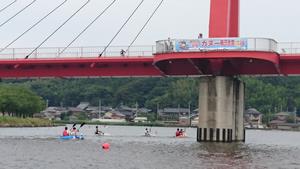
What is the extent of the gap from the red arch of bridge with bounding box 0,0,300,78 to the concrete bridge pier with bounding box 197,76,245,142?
1.84 metres

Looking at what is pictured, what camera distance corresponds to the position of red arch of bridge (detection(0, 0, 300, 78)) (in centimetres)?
7006

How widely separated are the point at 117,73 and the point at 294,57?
21.3 m

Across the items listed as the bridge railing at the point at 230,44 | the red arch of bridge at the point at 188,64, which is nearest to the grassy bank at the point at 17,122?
the red arch of bridge at the point at 188,64

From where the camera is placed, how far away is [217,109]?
2884 inches

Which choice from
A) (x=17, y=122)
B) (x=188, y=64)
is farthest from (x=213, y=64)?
(x=17, y=122)

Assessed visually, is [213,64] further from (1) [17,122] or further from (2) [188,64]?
(1) [17,122]

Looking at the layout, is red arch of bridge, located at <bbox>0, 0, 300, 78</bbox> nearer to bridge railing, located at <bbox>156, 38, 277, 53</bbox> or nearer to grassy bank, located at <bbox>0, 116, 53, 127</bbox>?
bridge railing, located at <bbox>156, 38, 277, 53</bbox>

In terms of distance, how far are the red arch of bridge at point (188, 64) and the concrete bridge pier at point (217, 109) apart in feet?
6.05

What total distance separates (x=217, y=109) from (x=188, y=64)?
7.39 m

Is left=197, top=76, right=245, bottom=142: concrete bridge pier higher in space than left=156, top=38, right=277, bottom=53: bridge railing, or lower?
lower

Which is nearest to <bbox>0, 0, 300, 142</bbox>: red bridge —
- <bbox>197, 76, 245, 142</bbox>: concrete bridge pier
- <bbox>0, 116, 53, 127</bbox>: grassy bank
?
<bbox>197, 76, 245, 142</bbox>: concrete bridge pier

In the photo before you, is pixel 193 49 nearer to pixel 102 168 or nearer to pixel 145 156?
pixel 145 156

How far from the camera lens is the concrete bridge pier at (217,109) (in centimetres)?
7344

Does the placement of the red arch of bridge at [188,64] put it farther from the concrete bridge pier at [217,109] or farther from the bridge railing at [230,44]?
the concrete bridge pier at [217,109]
